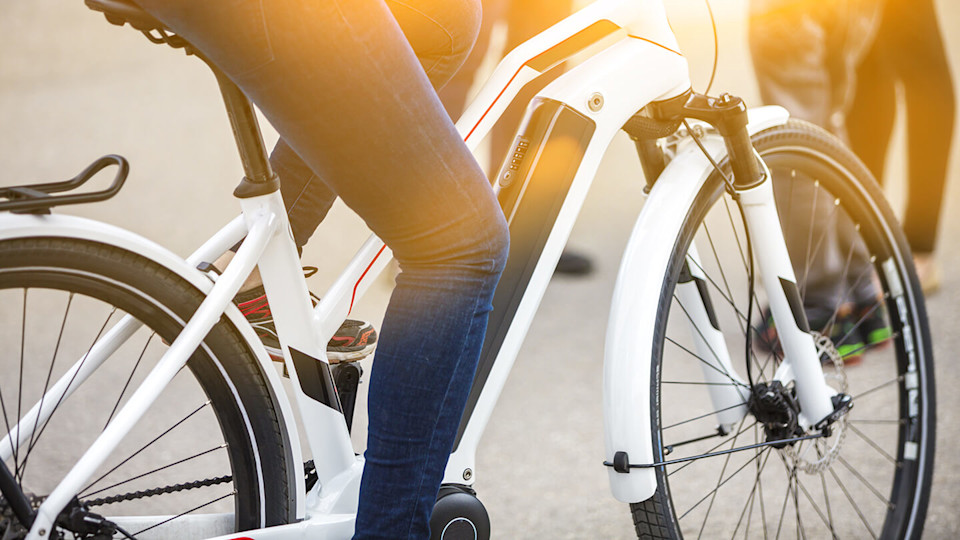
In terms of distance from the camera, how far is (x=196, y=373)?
1505 mm

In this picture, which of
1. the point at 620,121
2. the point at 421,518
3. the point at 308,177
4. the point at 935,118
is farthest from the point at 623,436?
the point at 935,118

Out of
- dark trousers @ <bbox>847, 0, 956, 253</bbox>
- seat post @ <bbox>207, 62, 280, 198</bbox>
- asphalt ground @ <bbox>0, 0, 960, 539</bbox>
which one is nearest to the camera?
seat post @ <bbox>207, 62, 280, 198</bbox>

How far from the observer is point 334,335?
169 cm

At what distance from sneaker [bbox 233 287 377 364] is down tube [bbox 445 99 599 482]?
21 centimetres

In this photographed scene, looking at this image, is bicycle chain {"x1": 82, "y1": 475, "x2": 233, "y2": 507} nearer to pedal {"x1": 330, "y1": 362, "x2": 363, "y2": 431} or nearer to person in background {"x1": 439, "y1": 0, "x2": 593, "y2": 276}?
pedal {"x1": 330, "y1": 362, "x2": 363, "y2": 431}

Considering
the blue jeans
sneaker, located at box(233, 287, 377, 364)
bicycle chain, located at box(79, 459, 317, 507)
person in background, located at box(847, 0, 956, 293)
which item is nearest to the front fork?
the blue jeans

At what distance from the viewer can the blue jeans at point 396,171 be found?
124 cm

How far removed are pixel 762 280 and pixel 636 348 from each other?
384 mm

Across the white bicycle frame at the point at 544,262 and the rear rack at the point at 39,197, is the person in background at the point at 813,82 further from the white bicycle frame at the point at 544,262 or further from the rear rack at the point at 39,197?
the rear rack at the point at 39,197

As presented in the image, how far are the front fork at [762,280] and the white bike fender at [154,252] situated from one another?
0.82 metres

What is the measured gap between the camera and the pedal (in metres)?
1.71

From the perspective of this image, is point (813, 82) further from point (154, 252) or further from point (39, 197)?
point (39, 197)

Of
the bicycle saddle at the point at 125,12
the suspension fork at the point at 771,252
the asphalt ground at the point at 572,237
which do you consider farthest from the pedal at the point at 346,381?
the suspension fork at the point at 771,252

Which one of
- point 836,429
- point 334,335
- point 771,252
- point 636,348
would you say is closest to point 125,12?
point 334,335
